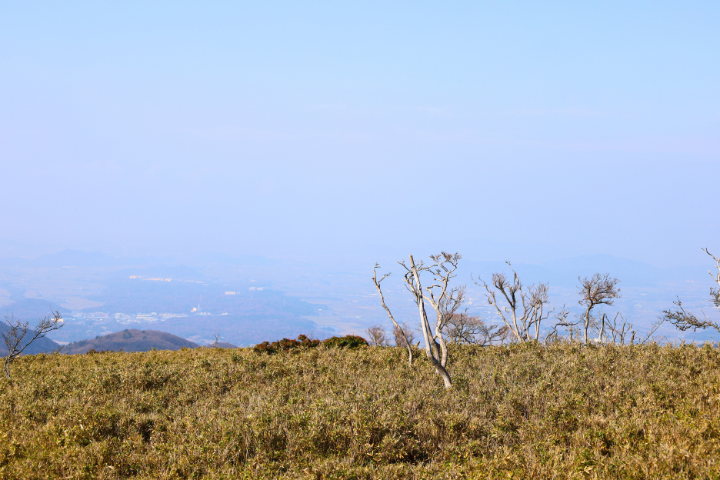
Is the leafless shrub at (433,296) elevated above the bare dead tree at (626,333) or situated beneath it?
elevated above

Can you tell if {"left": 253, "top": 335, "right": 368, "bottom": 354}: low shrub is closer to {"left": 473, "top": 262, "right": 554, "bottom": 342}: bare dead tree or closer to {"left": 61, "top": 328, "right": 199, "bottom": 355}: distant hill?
{"left": 473, "top": 262, "right": 554, "bottom": 342}: bare dead tree

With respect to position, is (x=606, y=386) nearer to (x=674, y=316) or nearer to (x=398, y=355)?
(x=398, y=355)

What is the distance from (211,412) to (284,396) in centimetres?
196

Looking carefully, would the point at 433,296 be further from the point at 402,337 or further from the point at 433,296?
the point at 402,337

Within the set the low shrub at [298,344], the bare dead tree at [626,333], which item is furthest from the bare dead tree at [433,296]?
the bare dead tree at [626,333]

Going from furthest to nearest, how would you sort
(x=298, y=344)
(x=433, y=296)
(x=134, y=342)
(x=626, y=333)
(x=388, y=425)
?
(x=134, y=342)
(x=626, y=333)
(x=298, y=344)
(x=433, y=296)
(x=388, y=425)

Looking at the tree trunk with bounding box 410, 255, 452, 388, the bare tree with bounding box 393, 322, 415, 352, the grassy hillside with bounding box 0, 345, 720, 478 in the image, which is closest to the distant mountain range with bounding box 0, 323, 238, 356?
the bare tree with bounding box 393, 322, 415, 352

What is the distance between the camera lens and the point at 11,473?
5.85 meters

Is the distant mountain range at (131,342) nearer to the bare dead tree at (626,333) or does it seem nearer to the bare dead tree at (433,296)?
the bare dead tree at (626,333)

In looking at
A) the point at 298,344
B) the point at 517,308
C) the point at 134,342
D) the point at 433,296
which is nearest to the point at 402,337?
the point at 517,308

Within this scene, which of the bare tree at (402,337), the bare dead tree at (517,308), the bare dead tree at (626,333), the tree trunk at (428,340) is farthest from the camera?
the bare dead tree at (517,308)

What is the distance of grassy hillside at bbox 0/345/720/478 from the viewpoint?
5.58 meters

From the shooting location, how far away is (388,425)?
274 inches

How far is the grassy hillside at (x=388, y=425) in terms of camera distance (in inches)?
220
